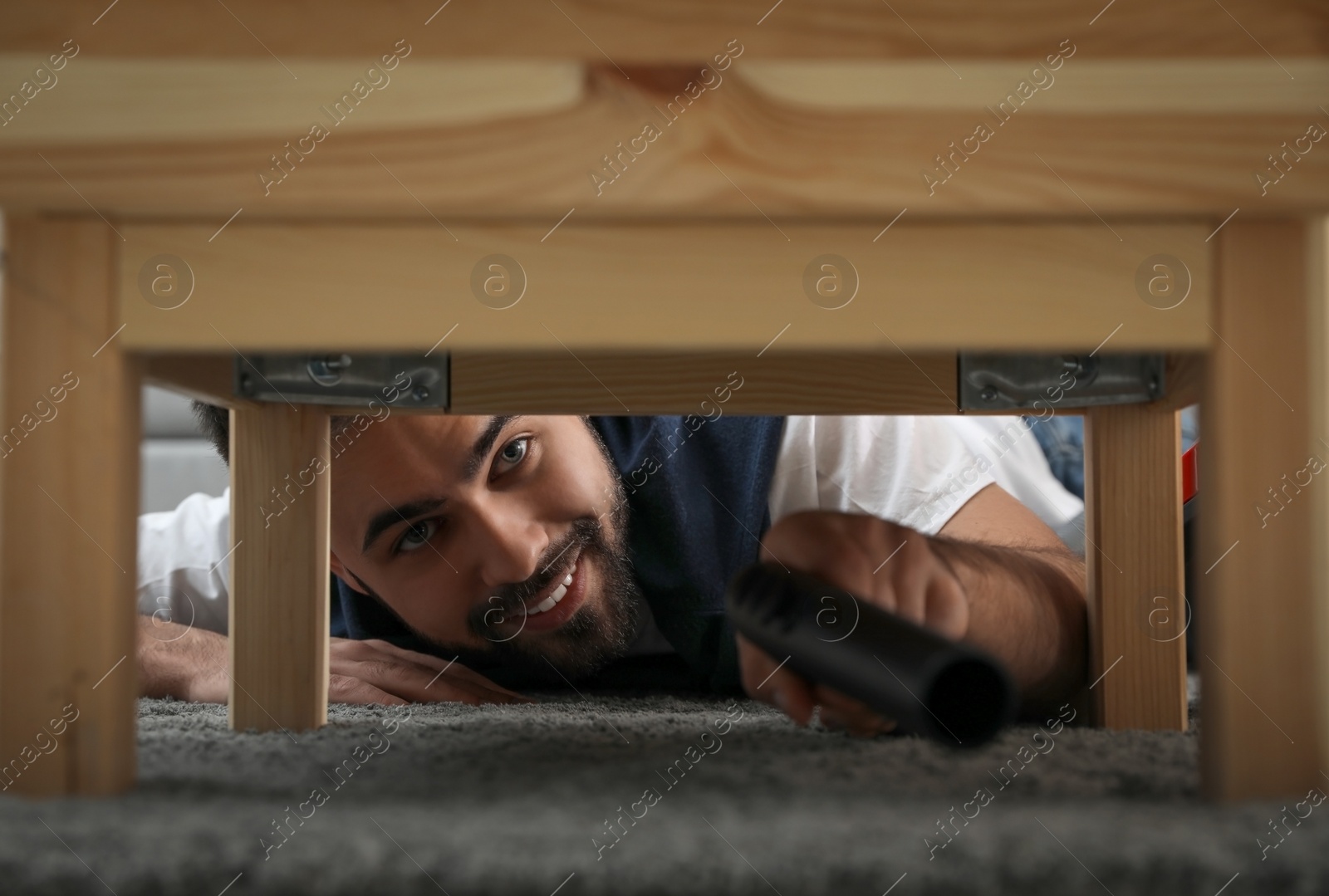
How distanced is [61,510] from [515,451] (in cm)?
70

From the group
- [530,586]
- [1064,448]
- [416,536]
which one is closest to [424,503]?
[416,536]

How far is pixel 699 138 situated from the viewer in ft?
1.14

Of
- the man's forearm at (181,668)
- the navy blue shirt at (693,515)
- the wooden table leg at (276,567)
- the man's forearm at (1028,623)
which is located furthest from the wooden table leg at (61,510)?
the navy blue shirt at (693,515)

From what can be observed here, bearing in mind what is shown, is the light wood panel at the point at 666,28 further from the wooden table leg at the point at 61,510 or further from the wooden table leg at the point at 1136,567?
the wooden table leg at the point at 1136,567

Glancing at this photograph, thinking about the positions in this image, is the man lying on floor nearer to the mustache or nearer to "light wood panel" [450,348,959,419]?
A: the mustache

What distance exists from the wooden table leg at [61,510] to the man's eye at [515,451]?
2.23 feet

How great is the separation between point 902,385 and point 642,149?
11.2 inches

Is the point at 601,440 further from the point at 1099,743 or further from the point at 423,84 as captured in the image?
the point at 423,84

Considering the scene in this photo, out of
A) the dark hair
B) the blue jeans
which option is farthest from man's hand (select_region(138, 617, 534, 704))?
the blue jeans

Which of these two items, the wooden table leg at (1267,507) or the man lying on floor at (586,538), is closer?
the wooden table leg at (1267,507)

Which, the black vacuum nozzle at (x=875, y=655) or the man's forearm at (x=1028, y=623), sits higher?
the black vacuum nozzle at (x=875, y=655)

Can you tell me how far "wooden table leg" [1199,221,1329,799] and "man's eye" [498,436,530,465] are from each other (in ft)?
2.53

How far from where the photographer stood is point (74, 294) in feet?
1.20

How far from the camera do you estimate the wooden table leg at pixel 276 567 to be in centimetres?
62
